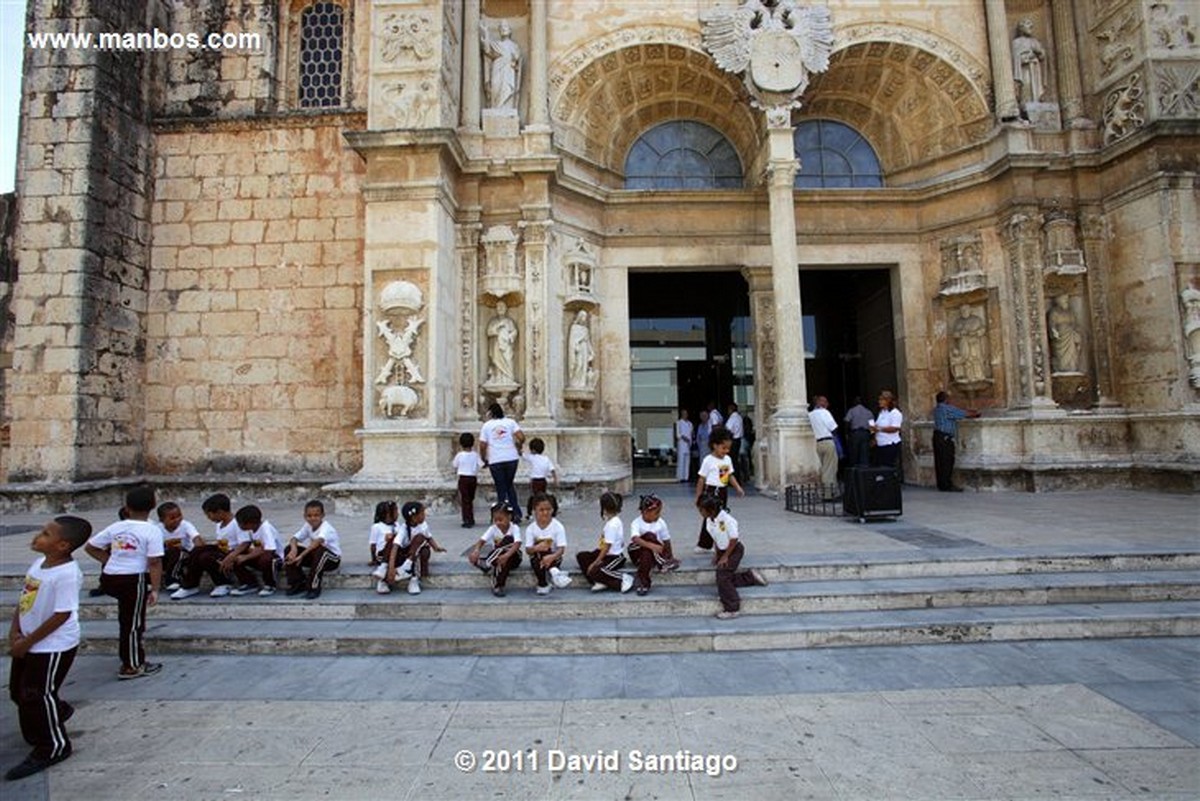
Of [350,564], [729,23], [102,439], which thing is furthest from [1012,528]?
[102,439]

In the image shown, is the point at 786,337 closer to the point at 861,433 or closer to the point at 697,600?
the point at 861,433

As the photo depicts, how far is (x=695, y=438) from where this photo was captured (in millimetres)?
15102

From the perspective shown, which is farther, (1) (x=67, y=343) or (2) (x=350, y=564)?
(1) (x=67, y=343)

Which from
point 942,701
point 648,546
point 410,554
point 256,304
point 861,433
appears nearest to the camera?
point 942,701

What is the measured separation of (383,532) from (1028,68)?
45.5 ft

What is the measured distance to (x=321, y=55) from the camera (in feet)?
40.7

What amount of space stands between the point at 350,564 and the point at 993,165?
494 inches

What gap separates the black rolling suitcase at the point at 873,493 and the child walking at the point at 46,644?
24.8ft

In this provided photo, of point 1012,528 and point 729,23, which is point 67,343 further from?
point 1012,528

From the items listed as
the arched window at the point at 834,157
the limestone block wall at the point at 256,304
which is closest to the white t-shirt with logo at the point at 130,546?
the limestone block wall at the point at 256,304

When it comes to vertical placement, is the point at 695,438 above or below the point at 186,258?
below

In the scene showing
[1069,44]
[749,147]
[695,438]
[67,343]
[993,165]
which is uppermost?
[1069,44]

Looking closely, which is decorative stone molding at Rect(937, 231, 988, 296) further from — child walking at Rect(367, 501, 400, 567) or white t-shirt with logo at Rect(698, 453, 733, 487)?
child walking at Rect(367, 501, 400, 567)

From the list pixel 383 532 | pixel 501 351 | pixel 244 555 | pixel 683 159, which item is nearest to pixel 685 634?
pixel 383 532
